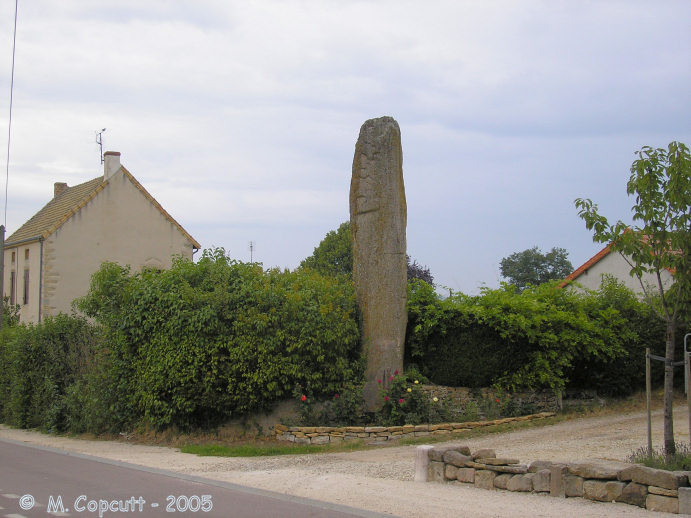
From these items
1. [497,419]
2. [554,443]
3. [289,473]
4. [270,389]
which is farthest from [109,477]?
[497,419]

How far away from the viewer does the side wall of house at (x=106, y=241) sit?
3005cm

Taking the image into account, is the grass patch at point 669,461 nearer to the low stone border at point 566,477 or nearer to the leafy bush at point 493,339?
the low stone border at point 566,477

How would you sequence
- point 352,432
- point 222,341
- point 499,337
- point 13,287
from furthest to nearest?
point 13,287, point 499,337, point 222,341, point 352,432

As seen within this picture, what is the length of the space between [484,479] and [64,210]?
86.4 ft

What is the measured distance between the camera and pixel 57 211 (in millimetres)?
32188

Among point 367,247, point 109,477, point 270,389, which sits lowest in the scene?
point 109,477

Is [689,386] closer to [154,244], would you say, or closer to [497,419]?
[497,419]

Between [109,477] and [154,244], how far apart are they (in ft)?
73.2

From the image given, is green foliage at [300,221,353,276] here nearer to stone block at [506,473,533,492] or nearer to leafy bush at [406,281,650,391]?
leafy bush at [406,281,650,391]

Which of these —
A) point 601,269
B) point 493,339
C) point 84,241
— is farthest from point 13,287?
point 601,269

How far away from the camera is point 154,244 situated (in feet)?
107

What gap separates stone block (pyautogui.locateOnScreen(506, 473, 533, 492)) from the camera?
30.2ft

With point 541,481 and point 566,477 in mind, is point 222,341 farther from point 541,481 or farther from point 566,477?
point 566,477

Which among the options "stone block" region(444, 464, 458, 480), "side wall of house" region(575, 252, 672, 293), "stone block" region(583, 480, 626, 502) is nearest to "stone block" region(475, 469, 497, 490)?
"stone block" region(444, 464, 458, 480)
